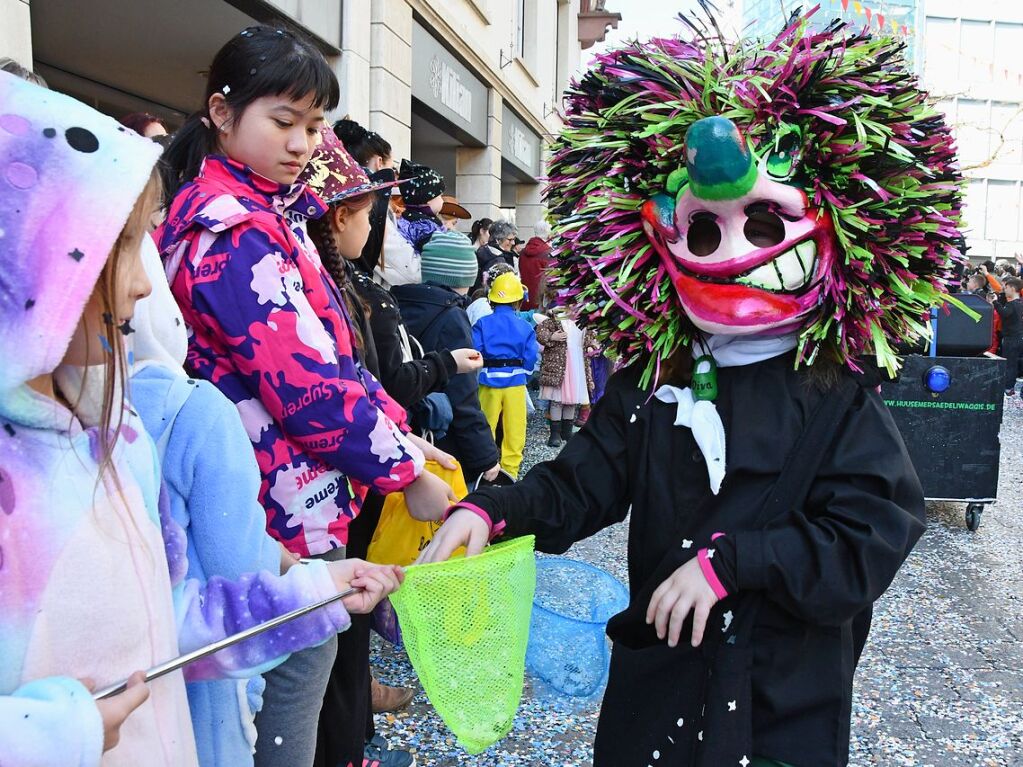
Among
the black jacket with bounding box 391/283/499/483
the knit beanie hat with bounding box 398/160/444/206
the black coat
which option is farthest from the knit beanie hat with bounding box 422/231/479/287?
the black coat

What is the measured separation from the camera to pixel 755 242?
1558 mm

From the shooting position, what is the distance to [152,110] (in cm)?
957

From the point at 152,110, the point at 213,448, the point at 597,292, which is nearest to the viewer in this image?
the point at 213,448

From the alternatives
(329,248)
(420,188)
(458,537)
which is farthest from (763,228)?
(420,188)

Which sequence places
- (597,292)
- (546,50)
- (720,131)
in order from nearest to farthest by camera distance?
(720,131), (597,292), (546,50)

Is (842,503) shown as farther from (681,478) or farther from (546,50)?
(546,50)

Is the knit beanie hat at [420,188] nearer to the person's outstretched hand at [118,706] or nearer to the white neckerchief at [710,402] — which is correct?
the white neckerchief at [710,402]

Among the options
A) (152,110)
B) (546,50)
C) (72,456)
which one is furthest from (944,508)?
(546,50)

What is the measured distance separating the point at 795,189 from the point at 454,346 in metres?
2.41

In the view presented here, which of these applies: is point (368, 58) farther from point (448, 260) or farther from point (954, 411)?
point (954, 411)

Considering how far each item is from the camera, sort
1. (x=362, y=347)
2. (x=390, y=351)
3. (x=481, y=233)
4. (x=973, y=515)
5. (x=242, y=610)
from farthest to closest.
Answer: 1. (x=481, y=233)
2. (x=973, y=515)
3. (x=390, y=351)
4. (x=362, y=347)
5. (x=242, y=610)

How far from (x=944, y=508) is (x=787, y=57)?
4.98 metres

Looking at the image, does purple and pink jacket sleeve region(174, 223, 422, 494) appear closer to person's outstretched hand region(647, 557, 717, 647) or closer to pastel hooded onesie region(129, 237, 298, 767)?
pastel hooded onesie region(129, 237, 298, 767)

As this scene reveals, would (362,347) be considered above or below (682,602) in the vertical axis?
above
